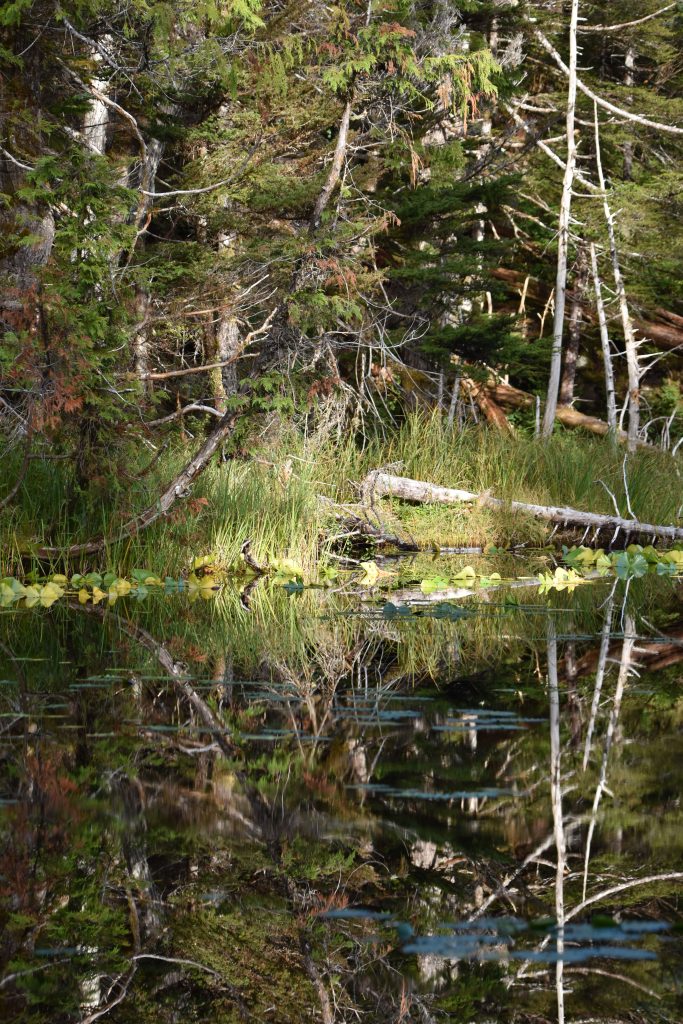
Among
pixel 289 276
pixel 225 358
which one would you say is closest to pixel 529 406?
pixel 225 358

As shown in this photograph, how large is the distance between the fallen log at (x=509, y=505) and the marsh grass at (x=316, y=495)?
0.30 ft

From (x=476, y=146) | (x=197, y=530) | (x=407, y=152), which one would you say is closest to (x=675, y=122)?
(x=476, y=146)

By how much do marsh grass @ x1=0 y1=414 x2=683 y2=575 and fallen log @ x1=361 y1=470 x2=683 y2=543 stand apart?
9 centimetres

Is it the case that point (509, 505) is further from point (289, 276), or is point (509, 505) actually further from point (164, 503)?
point (164, 503)

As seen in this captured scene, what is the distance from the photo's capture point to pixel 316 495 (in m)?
10.3

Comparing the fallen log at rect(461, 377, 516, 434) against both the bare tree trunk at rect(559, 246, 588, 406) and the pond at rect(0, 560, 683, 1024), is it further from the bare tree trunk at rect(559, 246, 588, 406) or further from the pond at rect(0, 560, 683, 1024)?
the pond at rect(0, 560, 683, 1024)

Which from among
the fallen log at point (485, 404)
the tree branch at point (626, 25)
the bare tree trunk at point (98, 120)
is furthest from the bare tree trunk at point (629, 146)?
the bare tree trunk at point (98, 120)

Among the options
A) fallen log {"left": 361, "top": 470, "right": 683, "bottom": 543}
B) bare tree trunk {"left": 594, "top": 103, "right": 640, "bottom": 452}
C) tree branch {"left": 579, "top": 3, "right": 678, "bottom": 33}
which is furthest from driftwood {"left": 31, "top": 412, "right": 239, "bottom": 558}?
tree branch {"left": 579, "top": 3, "right": 678, "bottom": 33}

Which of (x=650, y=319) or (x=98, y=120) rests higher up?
(x=98, y=120)

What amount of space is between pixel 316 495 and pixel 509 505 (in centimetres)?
201

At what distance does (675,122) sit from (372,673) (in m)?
16.8

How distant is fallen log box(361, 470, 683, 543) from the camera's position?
11102mm

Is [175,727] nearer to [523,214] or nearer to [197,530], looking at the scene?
[197,530]

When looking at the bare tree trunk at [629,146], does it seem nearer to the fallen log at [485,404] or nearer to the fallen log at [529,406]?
the fallen log at [529,406]
